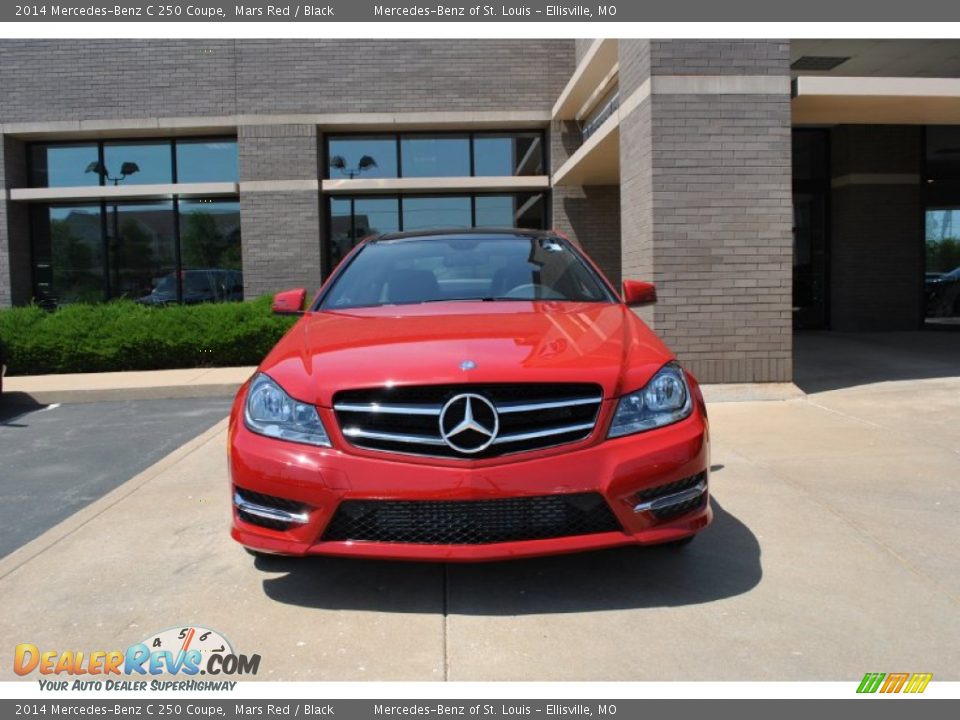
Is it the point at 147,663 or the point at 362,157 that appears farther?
the point at 362,157

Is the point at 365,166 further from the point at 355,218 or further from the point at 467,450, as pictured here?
the point at 467,450

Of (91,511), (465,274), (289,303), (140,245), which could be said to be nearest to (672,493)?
(465,274)

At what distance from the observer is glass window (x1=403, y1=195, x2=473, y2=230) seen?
14.9m

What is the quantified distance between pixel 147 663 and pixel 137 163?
1400 centimetres

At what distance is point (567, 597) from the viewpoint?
3.28 m

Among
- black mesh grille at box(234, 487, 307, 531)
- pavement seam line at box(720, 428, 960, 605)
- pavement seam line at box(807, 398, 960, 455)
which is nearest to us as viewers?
black mesh grille at box(234, 487, 307, 531)

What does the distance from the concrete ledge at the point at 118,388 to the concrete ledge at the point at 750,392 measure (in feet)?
17.6

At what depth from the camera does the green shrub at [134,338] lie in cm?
1080

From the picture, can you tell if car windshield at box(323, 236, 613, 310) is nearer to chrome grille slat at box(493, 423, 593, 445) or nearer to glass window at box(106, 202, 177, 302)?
chrome grille slat at box(493, 423, 593, 445)

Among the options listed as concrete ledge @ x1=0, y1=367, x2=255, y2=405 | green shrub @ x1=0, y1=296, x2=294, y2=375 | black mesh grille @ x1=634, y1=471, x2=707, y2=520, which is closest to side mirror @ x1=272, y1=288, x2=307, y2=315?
black mesh grille @ x1=634, y1=471, x2=707, y2=520

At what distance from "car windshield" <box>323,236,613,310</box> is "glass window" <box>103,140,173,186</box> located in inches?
456

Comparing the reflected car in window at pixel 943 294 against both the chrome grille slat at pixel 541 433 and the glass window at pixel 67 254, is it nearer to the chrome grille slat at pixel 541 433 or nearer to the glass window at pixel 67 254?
the chrome grille slat at pixel 541 433

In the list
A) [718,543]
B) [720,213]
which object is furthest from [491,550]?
[720,213]

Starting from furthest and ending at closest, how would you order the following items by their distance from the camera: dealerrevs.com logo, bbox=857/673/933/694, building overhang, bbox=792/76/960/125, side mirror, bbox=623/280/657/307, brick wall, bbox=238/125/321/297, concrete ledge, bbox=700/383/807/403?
brick wall, bbox=238/125/321/297 < building overhang, bbox=792/76/960/125 < concrete ledge, bbox=700/383/807/403 < side mirror, bbox=623/280/657/307 < dealerrevs.com logo, bbox=857/673/933/694
